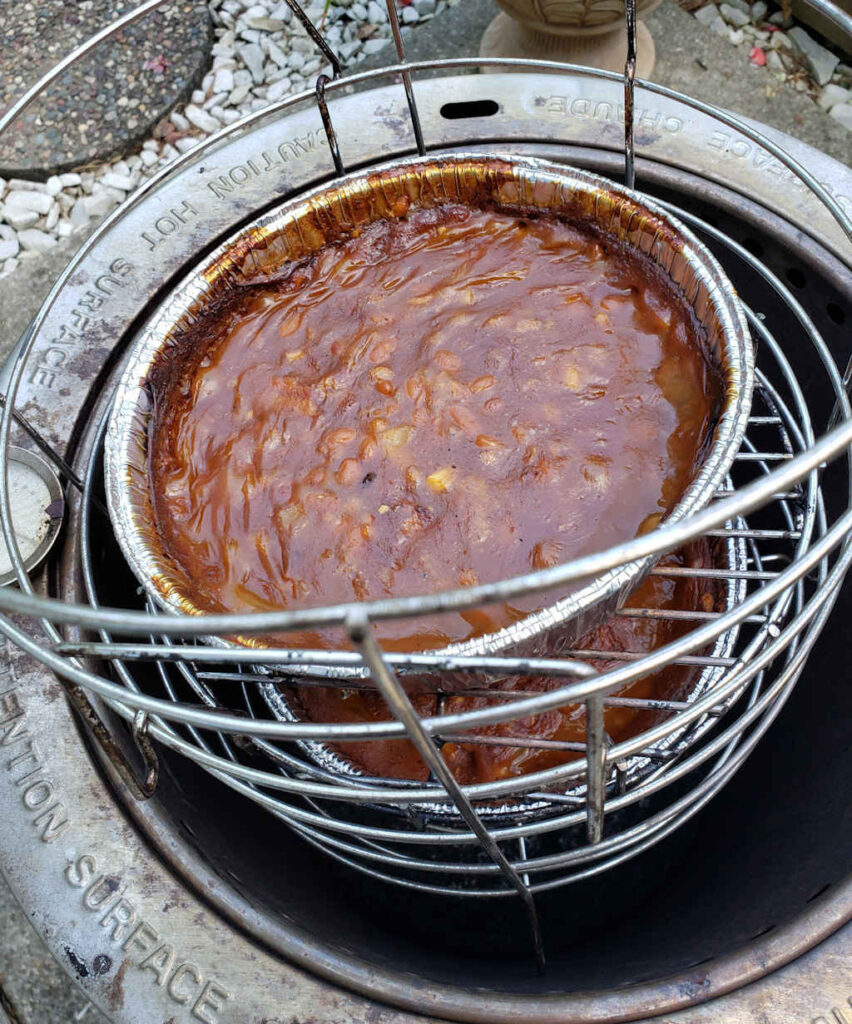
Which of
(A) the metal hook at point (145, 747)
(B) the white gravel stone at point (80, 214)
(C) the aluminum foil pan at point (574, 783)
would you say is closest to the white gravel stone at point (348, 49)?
(B) the white gravel stone at point (80, 214)

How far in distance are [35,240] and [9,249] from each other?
87mm

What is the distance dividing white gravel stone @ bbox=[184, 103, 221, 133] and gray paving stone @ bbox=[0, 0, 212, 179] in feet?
0.23

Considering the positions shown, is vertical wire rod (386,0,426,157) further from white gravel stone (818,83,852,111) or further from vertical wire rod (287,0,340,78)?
white gravel stone (818,83,852,111)

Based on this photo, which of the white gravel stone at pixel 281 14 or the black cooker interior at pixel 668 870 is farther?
the white gravel stone at pixel 281 14

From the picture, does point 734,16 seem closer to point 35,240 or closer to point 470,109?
point 470,109

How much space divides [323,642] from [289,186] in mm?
973

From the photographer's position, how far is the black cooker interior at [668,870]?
4.00 ft

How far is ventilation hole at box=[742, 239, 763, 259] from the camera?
1566 mm

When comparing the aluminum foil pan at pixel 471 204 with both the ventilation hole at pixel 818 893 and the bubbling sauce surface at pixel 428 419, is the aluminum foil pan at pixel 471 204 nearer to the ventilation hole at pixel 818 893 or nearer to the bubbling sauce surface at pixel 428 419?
the bubbling sauce surface at pixel 428 419

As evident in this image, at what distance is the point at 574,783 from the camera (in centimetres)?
130

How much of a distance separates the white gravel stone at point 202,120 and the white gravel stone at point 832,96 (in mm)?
1907

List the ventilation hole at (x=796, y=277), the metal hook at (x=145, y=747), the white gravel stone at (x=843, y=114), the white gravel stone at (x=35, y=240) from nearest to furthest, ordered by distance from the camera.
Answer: the metal hook at (x=145, y=747), the ventilation hole at (x=796, y=277), the white gravel stone at (x=843, y=114), the white gravel stone at (x=35, y=240)

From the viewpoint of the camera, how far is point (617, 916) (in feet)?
5.06

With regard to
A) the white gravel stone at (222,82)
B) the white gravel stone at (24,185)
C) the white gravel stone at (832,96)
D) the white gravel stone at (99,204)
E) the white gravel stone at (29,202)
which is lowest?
the white gravel stone at (832,96)
